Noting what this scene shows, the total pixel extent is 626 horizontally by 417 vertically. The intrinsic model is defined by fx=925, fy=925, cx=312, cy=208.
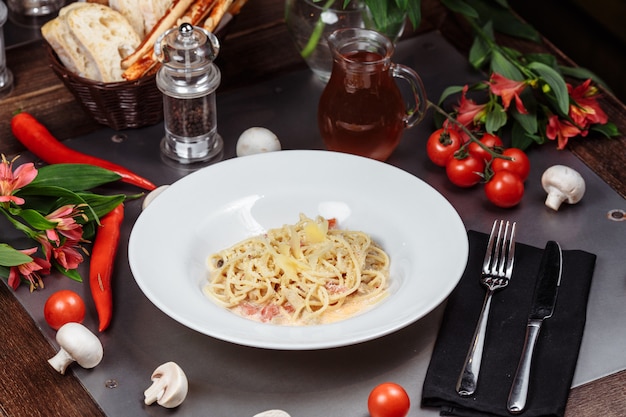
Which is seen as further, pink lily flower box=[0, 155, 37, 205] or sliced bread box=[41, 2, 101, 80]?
sliced bread box=[41, 2, 101, 80]

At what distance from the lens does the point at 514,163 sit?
1.79 m

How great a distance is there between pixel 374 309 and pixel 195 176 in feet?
1.43

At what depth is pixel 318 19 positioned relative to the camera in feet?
6.53

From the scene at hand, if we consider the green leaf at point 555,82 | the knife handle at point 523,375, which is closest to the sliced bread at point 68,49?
the green leaf at point 555,82

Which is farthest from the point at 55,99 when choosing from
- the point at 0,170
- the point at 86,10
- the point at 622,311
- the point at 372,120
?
the point at 622,311

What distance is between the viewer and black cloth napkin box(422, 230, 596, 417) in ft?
4.49

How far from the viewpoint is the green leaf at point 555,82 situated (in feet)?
6.15

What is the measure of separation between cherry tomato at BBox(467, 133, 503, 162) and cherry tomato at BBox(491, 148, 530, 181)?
23 mm

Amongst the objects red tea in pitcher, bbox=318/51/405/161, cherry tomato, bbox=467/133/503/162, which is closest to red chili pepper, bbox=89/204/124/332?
red tea in pitcher, bbox=318/51/405/161

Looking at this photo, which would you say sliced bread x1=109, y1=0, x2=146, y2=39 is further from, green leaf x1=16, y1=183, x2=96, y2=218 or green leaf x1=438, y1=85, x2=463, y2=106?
green leaf x1=438, y1=85, x2=463, y2=106

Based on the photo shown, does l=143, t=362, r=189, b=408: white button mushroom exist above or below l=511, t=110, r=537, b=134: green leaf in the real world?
above

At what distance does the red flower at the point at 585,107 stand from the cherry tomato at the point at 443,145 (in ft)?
0.87

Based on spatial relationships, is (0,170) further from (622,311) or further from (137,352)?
(622,311)

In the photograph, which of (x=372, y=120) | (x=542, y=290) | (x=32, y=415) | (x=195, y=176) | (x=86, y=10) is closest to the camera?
(x=32, y=415)
